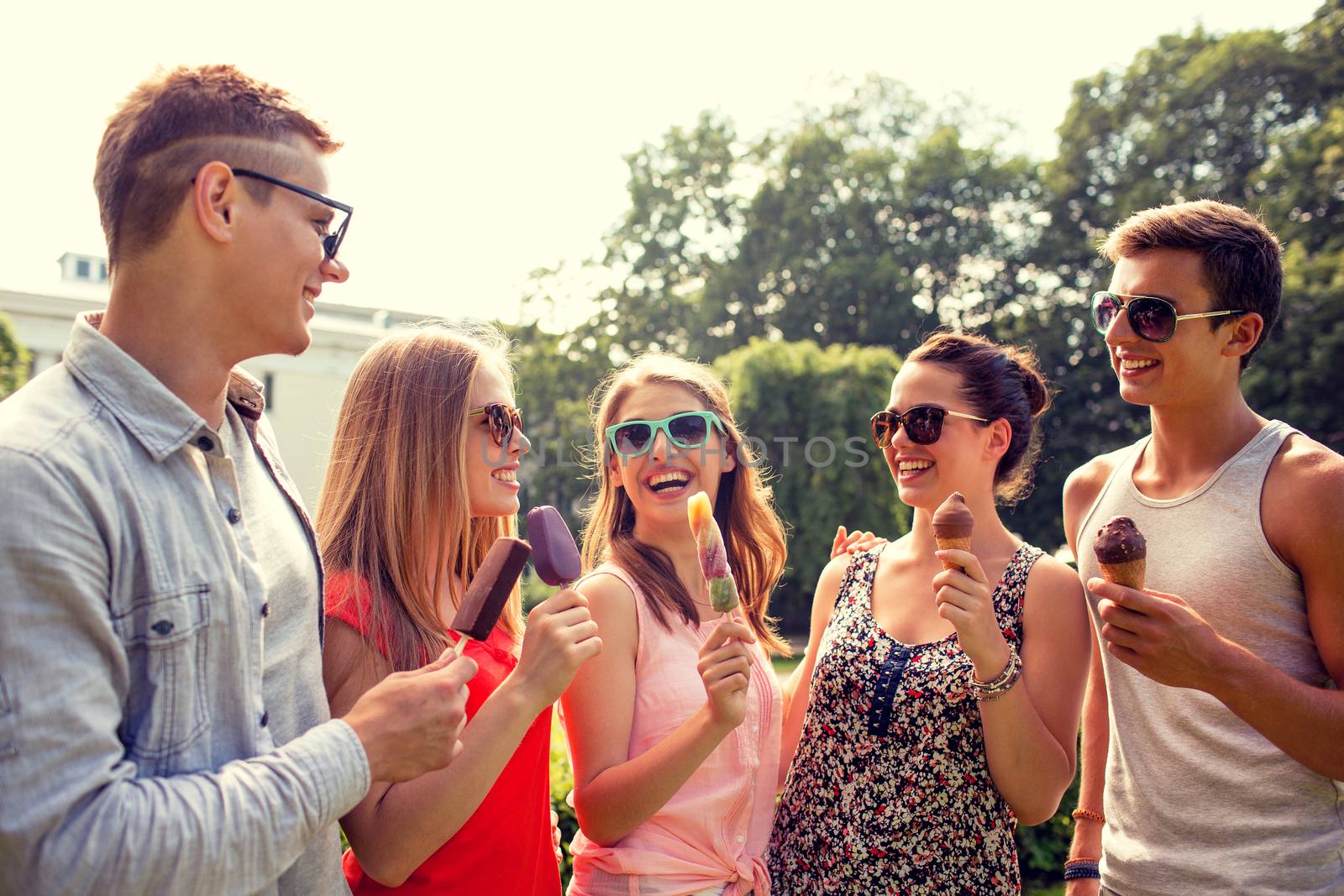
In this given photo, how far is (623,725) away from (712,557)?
581 millimetres

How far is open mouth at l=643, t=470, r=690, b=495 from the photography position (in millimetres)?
3441

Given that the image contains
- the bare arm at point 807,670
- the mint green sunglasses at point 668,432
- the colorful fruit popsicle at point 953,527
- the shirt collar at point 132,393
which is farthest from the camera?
the bare arm at point 807,670

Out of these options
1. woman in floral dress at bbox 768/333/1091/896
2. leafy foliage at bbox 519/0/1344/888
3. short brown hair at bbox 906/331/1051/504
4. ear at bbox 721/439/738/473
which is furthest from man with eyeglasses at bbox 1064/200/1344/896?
leafy foliage at bbox 519/0/1344/888

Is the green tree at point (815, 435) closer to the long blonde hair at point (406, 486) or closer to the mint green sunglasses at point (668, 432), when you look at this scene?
the mint green sunglasses at point (668, 432)

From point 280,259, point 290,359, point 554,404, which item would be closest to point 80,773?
point 280,259

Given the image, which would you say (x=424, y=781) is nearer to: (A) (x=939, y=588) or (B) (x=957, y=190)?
(A) (x=939, y=588)

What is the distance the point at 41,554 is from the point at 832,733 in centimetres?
234

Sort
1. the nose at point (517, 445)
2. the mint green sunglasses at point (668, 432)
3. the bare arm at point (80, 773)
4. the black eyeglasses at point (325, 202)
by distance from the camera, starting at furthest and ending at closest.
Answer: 1. the mint green sunglasses at point (668, 432)
2. the nose at point (517, 445)
3. the black eyeglasses at point (325, 202)
4. the bare arm at point (80, 773)

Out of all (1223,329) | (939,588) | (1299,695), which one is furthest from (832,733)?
(1223,329)

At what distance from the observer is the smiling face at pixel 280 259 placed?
2.14 meters

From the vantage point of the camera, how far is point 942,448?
345cm

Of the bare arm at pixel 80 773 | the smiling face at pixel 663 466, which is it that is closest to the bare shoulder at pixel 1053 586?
the smiling face at pixel 663 466

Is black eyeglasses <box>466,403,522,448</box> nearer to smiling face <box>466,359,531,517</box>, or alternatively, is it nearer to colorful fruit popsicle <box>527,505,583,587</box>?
smiling face <box>466,359,531,517</box>

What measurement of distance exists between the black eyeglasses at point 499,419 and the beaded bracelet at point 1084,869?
237cm
